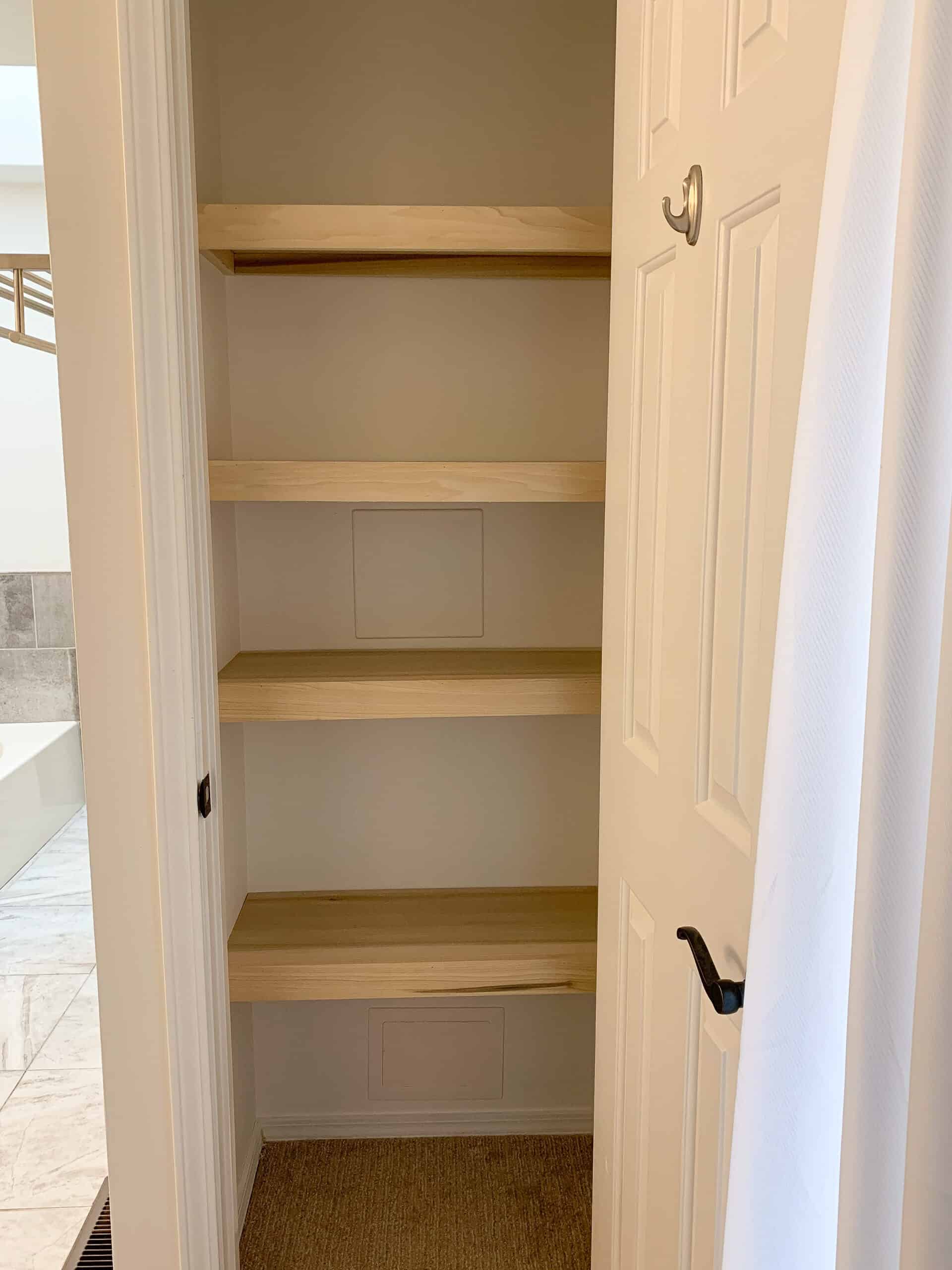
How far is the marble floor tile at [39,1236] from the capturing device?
5.89 feet

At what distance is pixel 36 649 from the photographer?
→ 415 cm

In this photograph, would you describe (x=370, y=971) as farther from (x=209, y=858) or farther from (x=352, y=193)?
(x=352, y=193)

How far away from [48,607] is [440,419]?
109 inches

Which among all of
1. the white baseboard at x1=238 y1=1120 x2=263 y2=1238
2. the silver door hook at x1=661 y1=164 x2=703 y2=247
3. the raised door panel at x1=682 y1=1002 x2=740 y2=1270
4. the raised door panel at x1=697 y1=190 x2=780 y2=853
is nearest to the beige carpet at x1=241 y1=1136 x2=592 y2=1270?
the white baseboard at x1=238 y1=1120 x2=263 y2=1238

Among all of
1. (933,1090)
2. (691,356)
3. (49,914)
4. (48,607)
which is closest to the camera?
(933,1090)

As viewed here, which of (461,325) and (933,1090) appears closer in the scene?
(933,1090)

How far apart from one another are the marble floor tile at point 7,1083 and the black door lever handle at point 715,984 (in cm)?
201

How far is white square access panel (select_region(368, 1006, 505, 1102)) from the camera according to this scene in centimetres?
215

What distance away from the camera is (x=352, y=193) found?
1904 mm

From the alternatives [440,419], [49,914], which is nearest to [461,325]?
[440,419]

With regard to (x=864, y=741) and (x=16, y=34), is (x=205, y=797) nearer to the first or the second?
(x=864, y=741)

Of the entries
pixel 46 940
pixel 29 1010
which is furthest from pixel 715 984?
pixel 46 940

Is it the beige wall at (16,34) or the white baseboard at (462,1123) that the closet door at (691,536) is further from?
the beige wall at (16,34)

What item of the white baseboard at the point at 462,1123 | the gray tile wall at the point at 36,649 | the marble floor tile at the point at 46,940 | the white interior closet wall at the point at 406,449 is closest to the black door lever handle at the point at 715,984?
the white interior closet wall at the point at 406,449
